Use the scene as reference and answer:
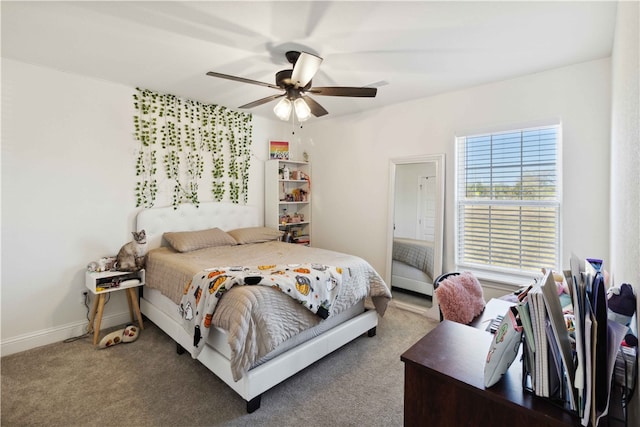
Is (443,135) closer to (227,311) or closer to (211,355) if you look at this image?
(227,311)

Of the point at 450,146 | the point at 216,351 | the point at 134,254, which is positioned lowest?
the point at 216,351

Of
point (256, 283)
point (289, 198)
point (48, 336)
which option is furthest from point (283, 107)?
point (48, 336)

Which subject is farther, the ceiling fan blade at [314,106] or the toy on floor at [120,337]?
the toy on floor at [120,337]

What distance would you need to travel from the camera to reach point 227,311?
74.7 inches

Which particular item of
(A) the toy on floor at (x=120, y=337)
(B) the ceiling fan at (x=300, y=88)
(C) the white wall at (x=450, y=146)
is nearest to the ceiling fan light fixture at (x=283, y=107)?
(B) the ceiling fan at (x=300, y=88)

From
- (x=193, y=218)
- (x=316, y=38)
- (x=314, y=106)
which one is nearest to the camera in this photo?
(x=316, y=38)

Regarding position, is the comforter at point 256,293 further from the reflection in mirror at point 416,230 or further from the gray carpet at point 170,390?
the reflection in mirror at point 416,230

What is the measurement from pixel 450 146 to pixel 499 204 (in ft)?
2.64

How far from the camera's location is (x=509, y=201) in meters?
2.95

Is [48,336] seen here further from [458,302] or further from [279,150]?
[458,302]

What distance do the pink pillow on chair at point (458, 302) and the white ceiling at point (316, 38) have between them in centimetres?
174

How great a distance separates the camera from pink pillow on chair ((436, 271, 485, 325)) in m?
1.76

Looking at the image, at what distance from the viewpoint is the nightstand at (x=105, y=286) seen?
272 centimetres

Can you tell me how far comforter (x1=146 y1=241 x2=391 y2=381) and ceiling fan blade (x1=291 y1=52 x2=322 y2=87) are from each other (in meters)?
1.55
